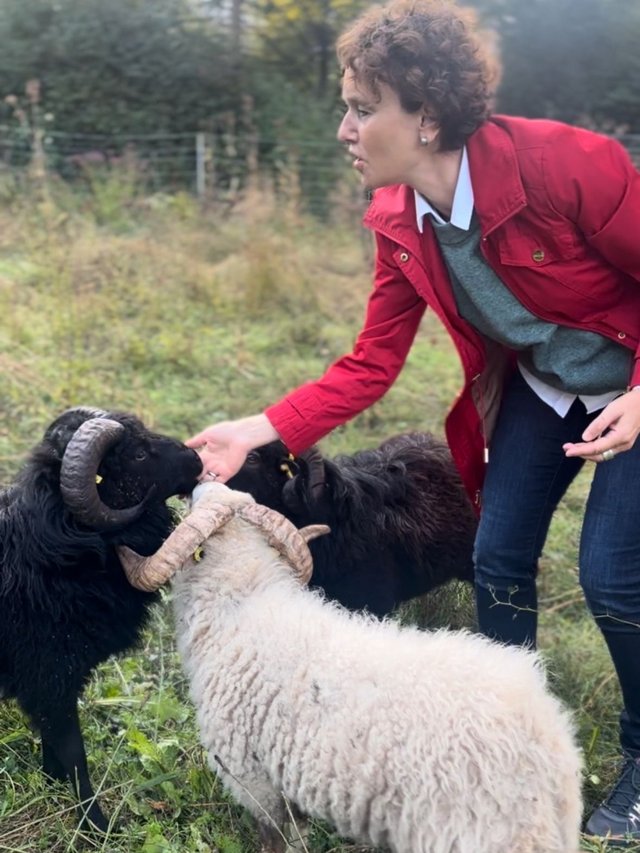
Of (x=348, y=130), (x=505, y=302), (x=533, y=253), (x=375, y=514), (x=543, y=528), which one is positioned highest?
(x=348, y=130)

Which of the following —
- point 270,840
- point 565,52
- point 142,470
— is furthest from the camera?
point 565,52

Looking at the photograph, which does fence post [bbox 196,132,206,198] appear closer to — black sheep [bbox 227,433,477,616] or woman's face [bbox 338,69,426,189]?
black sheep [bbox 227,433,477,616]

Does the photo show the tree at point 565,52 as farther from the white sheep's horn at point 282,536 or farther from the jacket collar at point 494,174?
the white sheep's horn at point 282,536

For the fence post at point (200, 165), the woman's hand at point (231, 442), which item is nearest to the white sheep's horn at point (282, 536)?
the woman's hand at point (231, 442)

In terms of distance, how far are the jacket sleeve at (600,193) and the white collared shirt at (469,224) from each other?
9.5 inches

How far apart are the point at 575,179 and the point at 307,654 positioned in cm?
154

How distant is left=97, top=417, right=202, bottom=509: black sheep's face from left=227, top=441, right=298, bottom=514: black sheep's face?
0.55 metres

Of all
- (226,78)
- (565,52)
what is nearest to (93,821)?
(226,78)

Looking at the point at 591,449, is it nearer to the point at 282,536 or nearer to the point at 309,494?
the point at 282,536

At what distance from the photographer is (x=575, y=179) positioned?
2455 mm

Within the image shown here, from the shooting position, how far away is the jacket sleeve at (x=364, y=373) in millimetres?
3047

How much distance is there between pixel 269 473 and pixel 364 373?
0.87 m

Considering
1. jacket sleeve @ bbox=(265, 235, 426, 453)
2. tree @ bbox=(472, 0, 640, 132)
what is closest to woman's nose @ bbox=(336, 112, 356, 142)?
jacket sleeve @ bbox=(265, 235, 426, 453)

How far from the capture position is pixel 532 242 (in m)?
2.56
